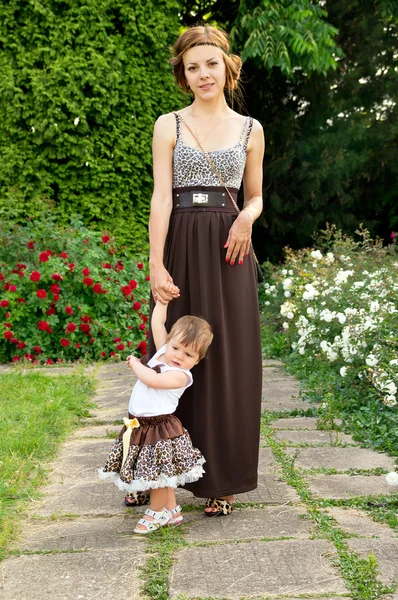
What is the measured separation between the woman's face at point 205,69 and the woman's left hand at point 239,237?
1.63ft

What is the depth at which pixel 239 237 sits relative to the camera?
10.0 ft

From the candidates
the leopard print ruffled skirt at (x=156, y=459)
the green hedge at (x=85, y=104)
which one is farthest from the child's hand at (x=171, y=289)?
the green hedge at (x=85, y=104)

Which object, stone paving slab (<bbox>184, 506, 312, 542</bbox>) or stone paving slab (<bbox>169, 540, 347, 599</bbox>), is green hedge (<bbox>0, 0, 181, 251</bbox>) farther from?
stone paving slab (<bbox>169, 540, 347, 599</bbox>)

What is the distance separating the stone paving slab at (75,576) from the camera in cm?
237

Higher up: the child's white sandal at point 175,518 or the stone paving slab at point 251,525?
the child's white sandal at point 175,518

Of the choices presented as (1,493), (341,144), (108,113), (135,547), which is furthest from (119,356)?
(341,144)

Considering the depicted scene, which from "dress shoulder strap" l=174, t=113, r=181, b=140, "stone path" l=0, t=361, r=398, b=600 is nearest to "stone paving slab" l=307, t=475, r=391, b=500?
"stone path" l=0, t=361, r=398, b=600

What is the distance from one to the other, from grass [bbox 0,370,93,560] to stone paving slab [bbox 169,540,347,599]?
0.66 m

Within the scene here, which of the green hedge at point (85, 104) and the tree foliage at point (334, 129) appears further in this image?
the tree foliage at point (334, 129)

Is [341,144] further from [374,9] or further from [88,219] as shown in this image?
[88,219]

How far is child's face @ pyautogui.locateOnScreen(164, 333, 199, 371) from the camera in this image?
291 centimetres

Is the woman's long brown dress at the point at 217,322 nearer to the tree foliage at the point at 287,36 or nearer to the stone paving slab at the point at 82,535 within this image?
the stone paving slab at the point at 82,535

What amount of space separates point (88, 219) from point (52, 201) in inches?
17.8

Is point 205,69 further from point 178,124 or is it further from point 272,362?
point 272,362
